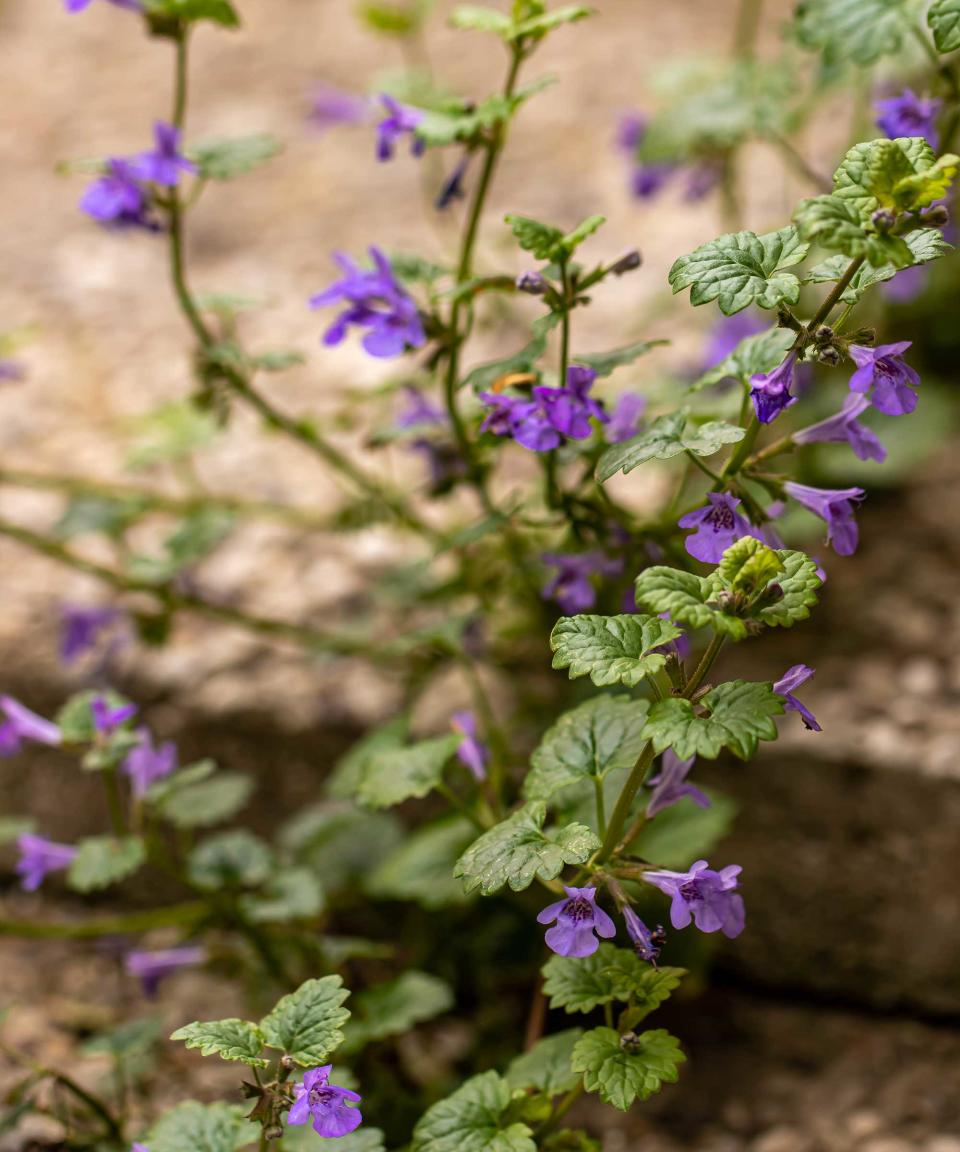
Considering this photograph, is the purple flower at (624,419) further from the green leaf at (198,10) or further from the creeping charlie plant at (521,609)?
the green leaf at (198,10)

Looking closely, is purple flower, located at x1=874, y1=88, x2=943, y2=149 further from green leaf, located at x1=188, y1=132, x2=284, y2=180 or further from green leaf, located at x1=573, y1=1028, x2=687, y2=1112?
green leaf, located at x1=573, y1=1028, x2=687, y2=1112

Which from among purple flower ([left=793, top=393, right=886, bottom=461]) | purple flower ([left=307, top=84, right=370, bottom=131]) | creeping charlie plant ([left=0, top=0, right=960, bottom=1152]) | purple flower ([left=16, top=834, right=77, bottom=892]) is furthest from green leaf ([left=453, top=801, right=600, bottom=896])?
purple flower ([left=307, top=84, right=370, bottom=131])

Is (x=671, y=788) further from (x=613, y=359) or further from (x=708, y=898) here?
(x=613, y=359)

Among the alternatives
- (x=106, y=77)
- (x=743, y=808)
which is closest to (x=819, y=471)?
(x=743, y=808)

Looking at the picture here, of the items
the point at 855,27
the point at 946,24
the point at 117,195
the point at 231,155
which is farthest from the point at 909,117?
the point at 117,195

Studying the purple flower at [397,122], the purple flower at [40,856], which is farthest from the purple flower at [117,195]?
the purple flower at [40,856]

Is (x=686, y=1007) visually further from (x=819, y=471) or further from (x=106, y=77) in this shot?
(x=106, y=77)
